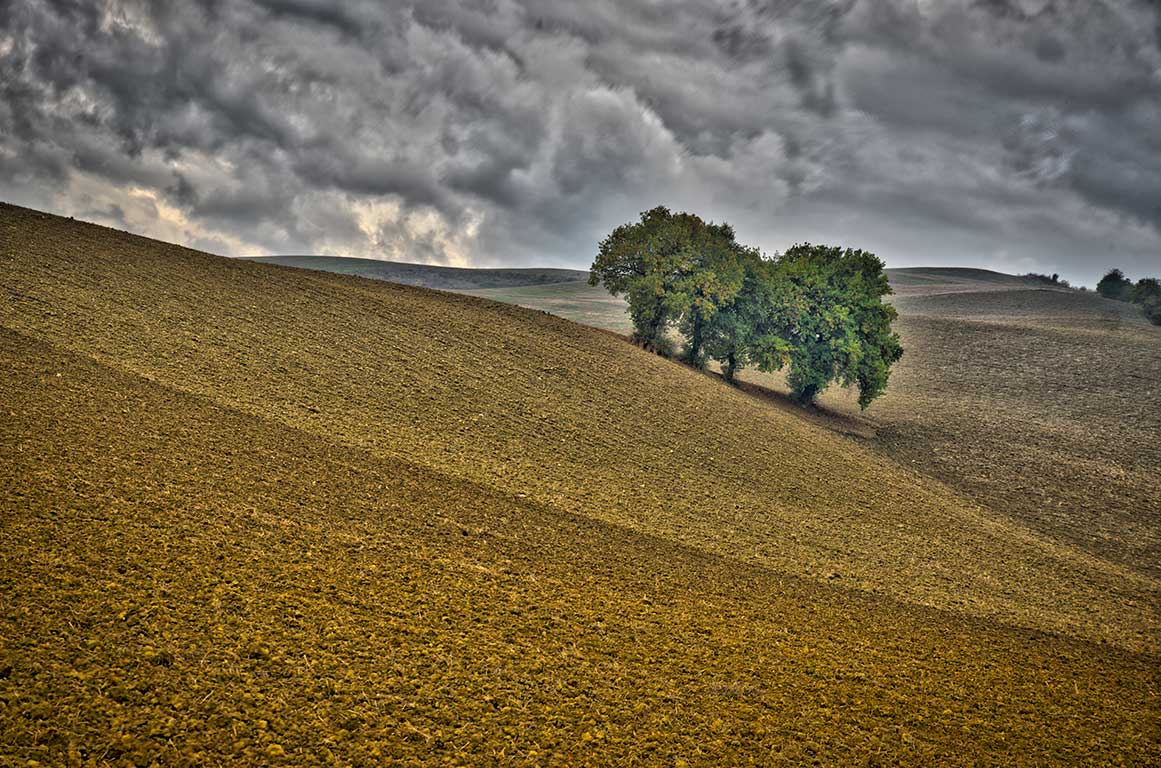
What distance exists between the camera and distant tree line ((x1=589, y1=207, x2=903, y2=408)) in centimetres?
4306

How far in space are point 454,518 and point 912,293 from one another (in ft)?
487

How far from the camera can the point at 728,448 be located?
84.8 ft

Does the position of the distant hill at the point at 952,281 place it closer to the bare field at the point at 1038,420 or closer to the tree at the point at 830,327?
the bare field at the point at 1038,420

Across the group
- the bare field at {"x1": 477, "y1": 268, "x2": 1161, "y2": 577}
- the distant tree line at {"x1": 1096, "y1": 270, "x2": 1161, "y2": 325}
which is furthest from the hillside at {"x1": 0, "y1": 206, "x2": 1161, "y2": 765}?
the distant tree line at {"x1": 1096, "y1": 270, "x2": 1161, "y2": 325}

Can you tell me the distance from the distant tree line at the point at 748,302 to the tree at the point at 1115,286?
119306mm

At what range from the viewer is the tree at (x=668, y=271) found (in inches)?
1676

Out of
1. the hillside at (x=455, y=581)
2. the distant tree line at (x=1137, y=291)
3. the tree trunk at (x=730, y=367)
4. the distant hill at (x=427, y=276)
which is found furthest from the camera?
the distant hill at (x=427, y=276)

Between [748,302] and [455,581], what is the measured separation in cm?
3886

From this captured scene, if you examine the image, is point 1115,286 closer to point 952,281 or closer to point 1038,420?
point 952,281

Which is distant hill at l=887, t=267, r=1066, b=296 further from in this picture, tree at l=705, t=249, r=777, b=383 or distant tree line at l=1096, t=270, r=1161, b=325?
tree at l=705, t=249, r=777, b=383

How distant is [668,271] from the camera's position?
43188 millimetres

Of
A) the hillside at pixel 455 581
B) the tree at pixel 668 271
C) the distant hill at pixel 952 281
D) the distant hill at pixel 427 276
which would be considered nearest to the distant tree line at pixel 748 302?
the tree at pixel 668 271

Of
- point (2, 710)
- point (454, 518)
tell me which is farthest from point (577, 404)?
point (2, 710)

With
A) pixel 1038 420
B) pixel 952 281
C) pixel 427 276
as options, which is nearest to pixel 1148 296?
pixel 952 281
